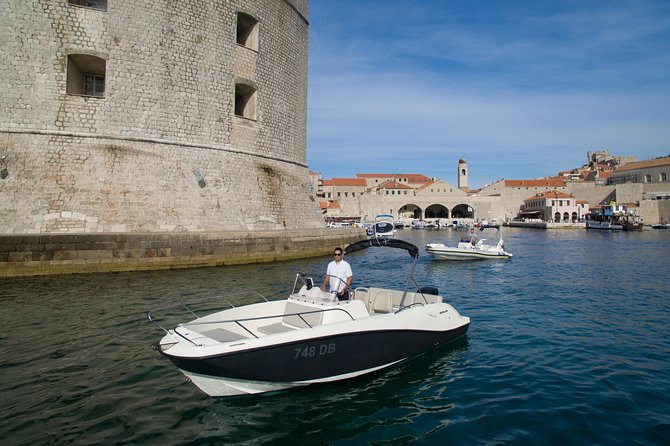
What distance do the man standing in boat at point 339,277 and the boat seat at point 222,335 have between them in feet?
5.42

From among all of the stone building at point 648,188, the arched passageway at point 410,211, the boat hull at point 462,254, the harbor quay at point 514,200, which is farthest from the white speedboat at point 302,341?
the stone building at point 648,188

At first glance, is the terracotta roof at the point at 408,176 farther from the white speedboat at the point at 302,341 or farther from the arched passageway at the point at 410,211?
the white speedboat at the point at 302,341

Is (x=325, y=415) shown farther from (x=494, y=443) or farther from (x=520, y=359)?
(x=520, y=359)

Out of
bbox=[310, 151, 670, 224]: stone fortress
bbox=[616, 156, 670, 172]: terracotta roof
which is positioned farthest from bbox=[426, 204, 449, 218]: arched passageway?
bbox=[616, 156, 670, 172]: terracotta roof

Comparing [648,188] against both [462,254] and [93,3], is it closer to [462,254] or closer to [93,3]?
[462,254]

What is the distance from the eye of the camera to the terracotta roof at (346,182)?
278 feet

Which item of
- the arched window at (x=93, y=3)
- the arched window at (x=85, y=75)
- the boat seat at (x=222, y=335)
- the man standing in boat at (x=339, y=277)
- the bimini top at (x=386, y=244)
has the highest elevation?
the arched window at (x=93, y=3)

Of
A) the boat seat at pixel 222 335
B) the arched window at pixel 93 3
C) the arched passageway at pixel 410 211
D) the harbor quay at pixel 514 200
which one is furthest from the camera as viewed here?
the arched passageway at pixel 410 211

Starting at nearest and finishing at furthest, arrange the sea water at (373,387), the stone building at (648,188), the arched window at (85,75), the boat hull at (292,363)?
the sea water at (373,387)
the boat hull at (292,363)
the arched window at (85,75)
the stone building at (648,188)

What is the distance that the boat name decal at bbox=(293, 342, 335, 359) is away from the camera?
512cm

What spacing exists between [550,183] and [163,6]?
8496 centimetres

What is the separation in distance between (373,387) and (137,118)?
15.7 m

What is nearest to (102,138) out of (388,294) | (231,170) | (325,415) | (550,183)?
(231,170)

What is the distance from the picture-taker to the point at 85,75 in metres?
18.0
